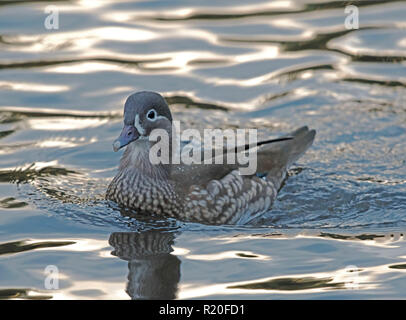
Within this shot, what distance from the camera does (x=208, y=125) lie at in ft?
40.7

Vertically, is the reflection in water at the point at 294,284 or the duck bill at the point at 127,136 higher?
the duck bill at the point at 127,136

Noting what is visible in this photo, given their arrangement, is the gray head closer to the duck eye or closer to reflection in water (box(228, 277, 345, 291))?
the duck eye

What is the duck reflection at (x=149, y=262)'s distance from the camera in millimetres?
8273

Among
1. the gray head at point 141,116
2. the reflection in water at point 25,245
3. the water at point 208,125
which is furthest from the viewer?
the gray head at point 141,116

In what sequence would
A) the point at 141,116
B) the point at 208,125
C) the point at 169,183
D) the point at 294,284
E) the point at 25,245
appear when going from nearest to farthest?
the point at 294,284, the point at 25,245, the point at 141,116, the point at 169,183, the point at 208,125

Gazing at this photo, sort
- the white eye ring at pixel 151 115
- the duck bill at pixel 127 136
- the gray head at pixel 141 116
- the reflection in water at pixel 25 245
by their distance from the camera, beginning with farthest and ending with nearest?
1. the white eye ring at pixel 151 115
2. the gray head at pixel 141 116
3. the duck bill at pixel 127 136
4. the reflection in water at pixel 25 245

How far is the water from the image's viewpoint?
8.59 meters

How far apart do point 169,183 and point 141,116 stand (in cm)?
93

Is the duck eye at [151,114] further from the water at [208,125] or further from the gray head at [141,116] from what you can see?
the water at [208,125]

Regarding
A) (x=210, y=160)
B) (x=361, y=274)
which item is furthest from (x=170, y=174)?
(x=361, y=274)

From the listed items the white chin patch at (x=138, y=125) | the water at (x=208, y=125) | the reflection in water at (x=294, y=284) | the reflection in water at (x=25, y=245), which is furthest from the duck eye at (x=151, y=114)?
the reflection in water at (x=294, y=284)

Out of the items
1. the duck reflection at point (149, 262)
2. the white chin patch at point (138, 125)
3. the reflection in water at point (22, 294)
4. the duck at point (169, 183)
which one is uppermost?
the white chin patch at point (138, 125)

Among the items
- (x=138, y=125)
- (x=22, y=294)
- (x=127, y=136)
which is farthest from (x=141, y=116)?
(x=22, y=294)

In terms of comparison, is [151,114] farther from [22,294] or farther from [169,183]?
[22,294]
